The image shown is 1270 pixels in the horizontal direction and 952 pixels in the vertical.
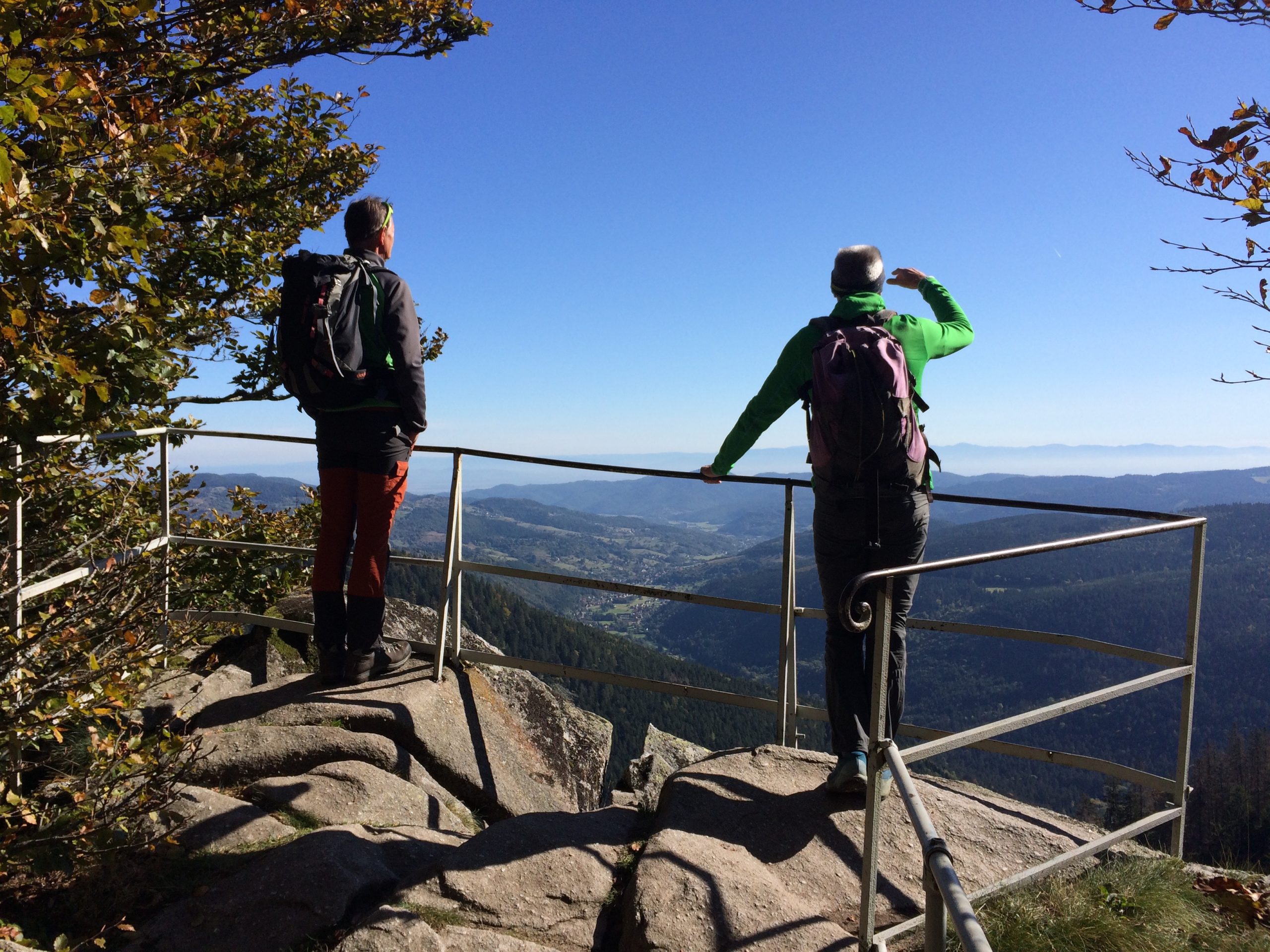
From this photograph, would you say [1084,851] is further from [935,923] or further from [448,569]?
[448,569]

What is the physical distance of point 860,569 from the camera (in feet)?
11.6

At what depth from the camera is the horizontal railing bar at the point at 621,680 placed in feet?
15.3

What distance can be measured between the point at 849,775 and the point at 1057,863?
824 millimetres

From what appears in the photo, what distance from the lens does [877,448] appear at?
3.34m

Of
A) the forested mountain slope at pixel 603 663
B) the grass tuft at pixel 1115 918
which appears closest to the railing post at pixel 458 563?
the grass tuft at pixel 1115 918

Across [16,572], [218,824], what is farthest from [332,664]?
[16,572]

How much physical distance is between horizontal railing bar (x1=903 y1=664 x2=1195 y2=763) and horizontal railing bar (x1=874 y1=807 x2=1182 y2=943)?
1.54 ft

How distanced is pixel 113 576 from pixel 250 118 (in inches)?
219

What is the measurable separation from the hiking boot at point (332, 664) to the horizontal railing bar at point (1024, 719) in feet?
11.6

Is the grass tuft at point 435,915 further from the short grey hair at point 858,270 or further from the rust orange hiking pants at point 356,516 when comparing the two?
the short grey hair at point 858,270

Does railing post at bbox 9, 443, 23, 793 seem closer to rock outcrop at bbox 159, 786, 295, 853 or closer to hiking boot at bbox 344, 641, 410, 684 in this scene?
rock outcrop at bbox 159, 786, 295, 853

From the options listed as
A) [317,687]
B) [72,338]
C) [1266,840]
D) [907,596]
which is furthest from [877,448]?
[1266,840]

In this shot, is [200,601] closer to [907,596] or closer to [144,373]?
[144,373]

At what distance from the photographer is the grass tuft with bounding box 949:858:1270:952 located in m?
2.60
